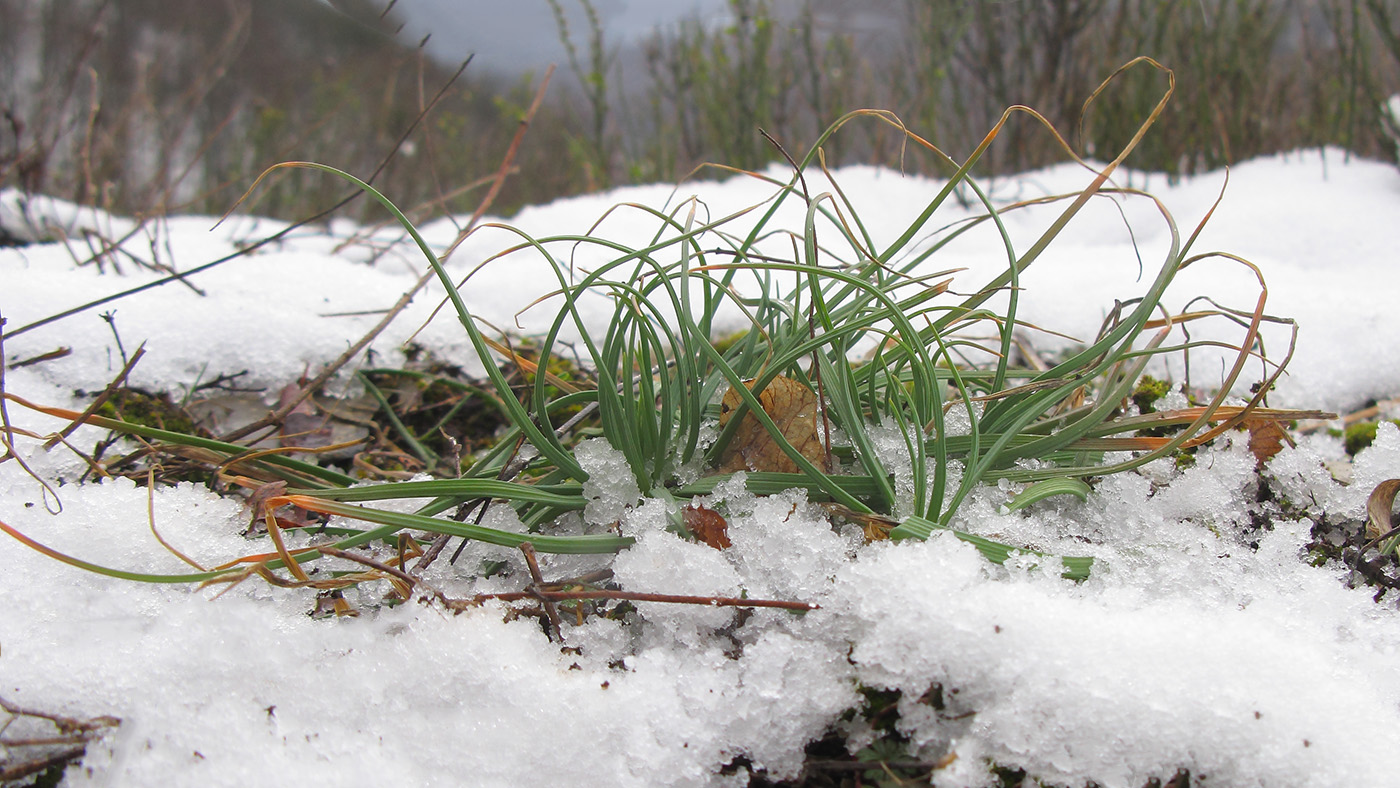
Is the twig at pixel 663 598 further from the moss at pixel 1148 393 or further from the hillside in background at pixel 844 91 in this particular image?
the hillside in background at pixel 844 91

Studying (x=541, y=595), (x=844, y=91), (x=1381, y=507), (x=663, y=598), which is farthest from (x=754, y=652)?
(x=844, y=91)

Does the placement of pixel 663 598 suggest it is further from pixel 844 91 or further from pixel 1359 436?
pixel 844 91

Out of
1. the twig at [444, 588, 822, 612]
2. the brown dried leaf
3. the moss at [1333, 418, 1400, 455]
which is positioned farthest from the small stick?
the moss at [1333, 418, 1400, 455]

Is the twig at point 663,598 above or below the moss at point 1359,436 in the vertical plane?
above

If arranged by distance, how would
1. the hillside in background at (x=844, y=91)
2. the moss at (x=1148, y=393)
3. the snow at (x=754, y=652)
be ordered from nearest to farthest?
the snow at (x=754, y=652) < the moss at (x=1148, y=393) < the hillside in background at (x=844, y=91)

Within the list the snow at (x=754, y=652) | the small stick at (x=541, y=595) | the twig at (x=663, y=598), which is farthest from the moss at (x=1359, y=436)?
the small stick at (x=541, y=595)
